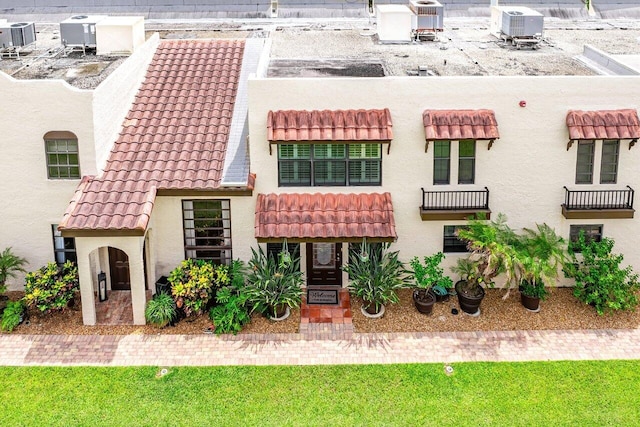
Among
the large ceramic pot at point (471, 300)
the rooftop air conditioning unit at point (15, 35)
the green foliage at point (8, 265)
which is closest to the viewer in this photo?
the large ceramic pot at point (471, 300)

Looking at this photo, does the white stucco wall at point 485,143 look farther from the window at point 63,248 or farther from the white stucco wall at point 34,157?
the window at point 63,248

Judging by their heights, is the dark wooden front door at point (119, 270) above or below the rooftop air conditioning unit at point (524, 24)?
below

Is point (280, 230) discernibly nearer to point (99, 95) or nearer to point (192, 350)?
point (192, 350)

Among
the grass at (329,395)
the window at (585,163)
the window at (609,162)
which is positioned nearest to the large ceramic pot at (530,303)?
the grass at (329,395)

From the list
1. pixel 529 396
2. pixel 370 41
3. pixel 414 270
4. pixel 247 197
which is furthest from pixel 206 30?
pixel 529 396

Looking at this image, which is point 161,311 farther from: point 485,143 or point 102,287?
point 485,143

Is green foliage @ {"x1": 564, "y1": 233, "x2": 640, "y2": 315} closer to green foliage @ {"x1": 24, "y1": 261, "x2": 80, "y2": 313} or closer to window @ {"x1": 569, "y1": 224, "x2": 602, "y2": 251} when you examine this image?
window @ {"x1": 569, "y1": 224, "x2": 602, "y2": 251}
